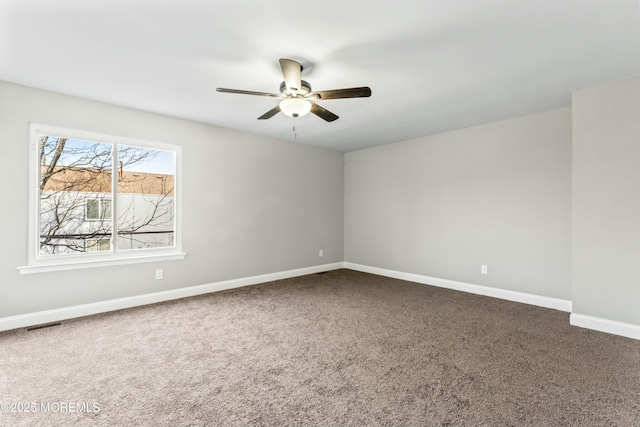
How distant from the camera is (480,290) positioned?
13.9ft

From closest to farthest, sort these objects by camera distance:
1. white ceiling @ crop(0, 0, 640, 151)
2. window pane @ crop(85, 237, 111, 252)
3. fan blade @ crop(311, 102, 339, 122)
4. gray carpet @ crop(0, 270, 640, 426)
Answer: gray carpet @ crop(0, 270, 640, 426), white ceiling @ crop(0, 0, 640, 151), fan blade @ crop(311, 102, 339, 122), window pane @ crop(85, 237, 111, 252)

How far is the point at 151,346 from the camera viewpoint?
2545 millimetres

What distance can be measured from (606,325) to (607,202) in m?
1.17

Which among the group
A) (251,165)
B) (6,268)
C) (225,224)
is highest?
(251,165)

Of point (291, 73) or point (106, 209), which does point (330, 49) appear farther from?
point (106, 209)

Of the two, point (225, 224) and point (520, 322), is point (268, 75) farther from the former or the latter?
point (520, 322)

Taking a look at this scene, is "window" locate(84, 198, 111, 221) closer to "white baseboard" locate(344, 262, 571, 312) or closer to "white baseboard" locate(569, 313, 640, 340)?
"white baseboard" locate(344, 262, 571, 312)

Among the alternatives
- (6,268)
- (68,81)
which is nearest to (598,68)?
(68,81)

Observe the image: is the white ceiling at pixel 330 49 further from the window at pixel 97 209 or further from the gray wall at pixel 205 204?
the window at pixel 97 209

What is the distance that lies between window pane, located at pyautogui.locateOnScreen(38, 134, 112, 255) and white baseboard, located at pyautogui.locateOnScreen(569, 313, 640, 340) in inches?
202

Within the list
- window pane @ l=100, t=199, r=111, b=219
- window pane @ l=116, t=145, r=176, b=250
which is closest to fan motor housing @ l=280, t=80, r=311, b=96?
window pane @ l=116, t=145, r=176, b=250

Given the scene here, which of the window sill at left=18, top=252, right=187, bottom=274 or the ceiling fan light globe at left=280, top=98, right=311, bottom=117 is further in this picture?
the window sill at left=18, top=252, right=187, bottom=274

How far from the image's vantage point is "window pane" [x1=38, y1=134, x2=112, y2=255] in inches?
125

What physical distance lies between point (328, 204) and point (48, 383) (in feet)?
14.7
